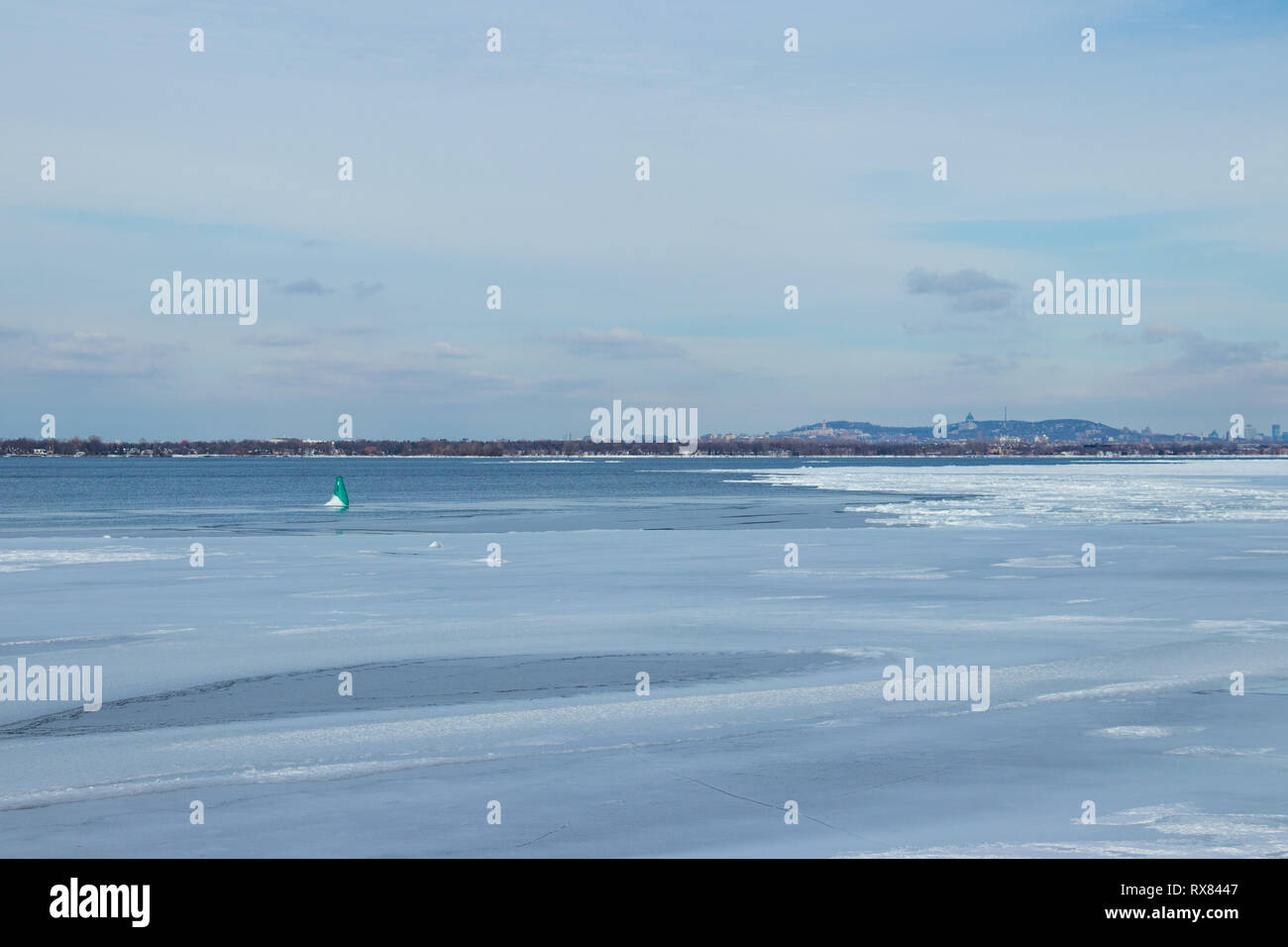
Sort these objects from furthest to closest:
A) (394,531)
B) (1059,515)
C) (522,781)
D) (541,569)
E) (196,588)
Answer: (1059,515) < (394,531) < (541,569) < (196,588) < (522,781)

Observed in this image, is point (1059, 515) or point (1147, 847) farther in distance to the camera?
point (1059, 515)

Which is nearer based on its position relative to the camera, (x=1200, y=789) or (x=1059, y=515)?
(x=1200, y=789)

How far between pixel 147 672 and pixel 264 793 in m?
4.53

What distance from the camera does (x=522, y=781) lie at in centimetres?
698

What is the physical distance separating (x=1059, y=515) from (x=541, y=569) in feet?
67.9

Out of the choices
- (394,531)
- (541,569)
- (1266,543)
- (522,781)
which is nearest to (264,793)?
(522,781)

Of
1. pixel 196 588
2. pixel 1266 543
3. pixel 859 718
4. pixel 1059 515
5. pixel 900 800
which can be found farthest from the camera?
pixel 1059 515

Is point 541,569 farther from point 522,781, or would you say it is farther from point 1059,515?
point 1059,515

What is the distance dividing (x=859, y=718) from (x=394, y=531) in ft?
78.7

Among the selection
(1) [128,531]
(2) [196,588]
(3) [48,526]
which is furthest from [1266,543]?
(3) [48,526]

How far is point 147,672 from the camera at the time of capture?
10586mm
